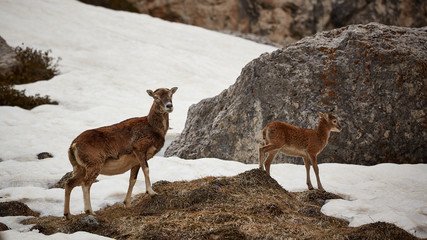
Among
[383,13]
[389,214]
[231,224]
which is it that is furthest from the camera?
[383,13]

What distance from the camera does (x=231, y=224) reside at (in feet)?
25.4

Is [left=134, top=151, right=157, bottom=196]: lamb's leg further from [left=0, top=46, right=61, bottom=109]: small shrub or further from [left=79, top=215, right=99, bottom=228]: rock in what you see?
[left=0, top=46, right=61, bottom=109]: small shrub

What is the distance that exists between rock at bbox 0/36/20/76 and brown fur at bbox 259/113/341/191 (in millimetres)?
16794

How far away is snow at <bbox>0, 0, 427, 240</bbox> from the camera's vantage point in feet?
33.9

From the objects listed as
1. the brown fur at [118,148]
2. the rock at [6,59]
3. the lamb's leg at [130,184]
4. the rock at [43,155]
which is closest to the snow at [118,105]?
the rock at [43,155]

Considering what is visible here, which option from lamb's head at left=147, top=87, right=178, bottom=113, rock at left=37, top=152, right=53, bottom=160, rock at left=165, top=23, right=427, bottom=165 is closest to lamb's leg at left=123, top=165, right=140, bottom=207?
lamb's head at left=147, top=87, right=178, bottom=113

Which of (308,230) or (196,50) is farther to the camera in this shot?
(196,50)

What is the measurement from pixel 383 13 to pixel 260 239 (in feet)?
136

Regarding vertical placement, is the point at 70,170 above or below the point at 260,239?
above

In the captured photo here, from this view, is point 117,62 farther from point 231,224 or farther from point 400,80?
point 231,224

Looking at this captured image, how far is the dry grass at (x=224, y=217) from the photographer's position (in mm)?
7438

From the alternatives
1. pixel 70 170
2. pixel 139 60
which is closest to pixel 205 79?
pixel 139 60

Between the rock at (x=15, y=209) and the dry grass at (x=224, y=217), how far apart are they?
62 cm

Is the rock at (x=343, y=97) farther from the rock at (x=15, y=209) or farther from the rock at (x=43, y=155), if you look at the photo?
the rock at (x=15, y=209)
